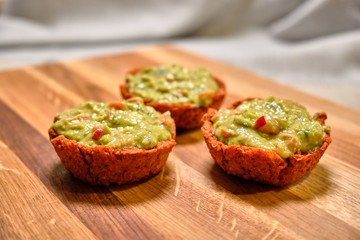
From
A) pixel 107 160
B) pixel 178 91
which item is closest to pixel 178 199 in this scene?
pixel 107 160

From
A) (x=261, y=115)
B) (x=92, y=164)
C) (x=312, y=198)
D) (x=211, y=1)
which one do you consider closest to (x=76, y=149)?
(x=92, y=164)

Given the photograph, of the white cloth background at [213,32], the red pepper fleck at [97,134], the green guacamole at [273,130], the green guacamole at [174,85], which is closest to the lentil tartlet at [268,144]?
the green guacamole at [273,130]

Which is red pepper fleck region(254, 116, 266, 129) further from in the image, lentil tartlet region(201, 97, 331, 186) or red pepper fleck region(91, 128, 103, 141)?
red pepper fleck region(91, 128, 103, 141)

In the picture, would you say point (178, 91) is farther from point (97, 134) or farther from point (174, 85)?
point (97, 134)

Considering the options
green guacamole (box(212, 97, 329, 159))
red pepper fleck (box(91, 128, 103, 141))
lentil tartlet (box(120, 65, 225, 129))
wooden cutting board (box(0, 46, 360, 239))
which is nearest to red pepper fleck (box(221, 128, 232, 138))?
green guacamole (box(212, 97, 329, 159))

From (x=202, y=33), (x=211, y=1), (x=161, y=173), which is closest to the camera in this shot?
(x=161, y=173)

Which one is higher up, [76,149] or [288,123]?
[288,123]

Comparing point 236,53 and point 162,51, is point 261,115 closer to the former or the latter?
point 162,51
